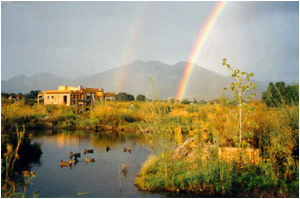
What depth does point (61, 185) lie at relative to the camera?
20.6 ft

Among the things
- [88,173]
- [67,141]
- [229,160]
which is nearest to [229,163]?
[229,160]

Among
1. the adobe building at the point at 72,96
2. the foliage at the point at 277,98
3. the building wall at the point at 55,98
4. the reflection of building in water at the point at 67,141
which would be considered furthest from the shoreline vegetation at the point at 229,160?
the building wall at the point at 55,98

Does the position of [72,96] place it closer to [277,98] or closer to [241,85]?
[277,98]

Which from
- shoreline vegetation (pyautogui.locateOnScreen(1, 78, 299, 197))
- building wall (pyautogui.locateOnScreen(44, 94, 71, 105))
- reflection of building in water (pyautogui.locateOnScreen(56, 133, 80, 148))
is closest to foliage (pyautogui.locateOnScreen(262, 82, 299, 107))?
shoreline vegetation (pyautogui.locateOnScreen(1, 78, 299, 197))

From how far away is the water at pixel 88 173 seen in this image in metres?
5.89

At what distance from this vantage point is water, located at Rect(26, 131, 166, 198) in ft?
19.3

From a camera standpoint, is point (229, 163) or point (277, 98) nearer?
point (229, 163)

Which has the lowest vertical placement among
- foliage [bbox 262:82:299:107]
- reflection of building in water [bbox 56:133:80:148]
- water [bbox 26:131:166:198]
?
water [bbox 26:131:166:198]

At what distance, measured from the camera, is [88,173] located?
7184 mm

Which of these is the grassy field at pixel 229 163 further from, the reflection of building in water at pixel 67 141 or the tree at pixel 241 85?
the reflection of building in water at pixel 67 141

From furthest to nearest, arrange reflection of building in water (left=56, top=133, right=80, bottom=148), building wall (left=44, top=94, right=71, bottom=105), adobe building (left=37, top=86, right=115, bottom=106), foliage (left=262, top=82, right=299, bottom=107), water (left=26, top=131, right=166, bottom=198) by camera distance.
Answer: building wall (left=44, top=94, right=71, bottom=105) < adobe building (left=37, top=86, right=115, bottom=106) < reflection of building in water (left=56, top=133, right=80, bottom=148) < foliage (left=262, top=82, right=299, bottom=107) < water (left=26, top=131, right=166, bottom=198)

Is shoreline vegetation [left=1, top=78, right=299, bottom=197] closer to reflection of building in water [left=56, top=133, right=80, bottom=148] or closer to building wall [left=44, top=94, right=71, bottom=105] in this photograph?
reflection of building in water [left=56, top=133, right=80, bottom=148]

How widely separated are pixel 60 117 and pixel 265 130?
13375 millimetres

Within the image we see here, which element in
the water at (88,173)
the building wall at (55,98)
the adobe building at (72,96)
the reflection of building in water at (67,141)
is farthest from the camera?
the building wall at (55,98)
